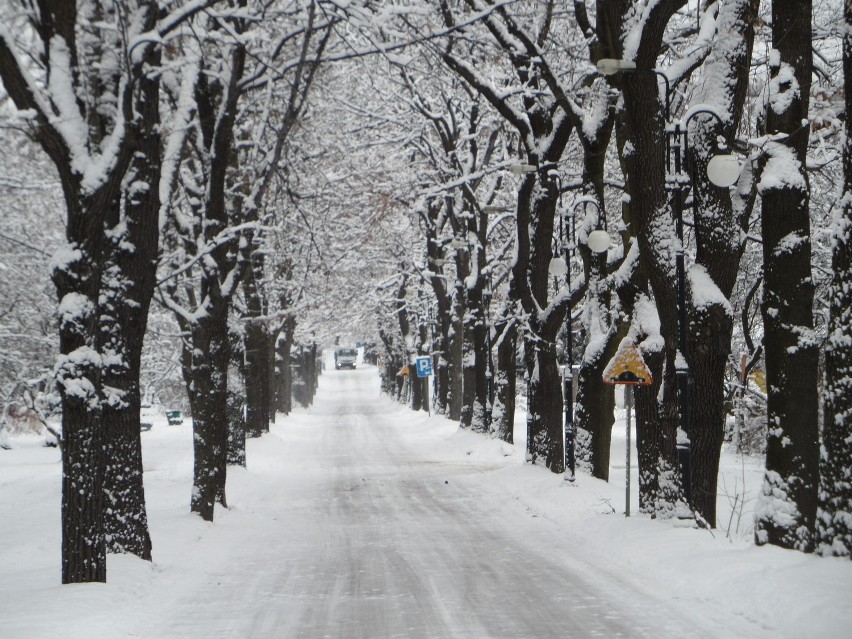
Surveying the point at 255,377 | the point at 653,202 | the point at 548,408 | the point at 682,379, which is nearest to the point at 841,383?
the point at 682,379

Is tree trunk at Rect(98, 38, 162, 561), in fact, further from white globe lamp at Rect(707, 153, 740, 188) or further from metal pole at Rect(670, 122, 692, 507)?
metal pole at Rect(670, 122, 692, 507)

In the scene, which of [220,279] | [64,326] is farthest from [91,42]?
[220,279]

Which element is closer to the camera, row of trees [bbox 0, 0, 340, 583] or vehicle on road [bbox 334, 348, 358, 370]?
row of trees [bbox 0, 0, 340, 583]

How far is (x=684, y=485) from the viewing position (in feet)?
41.5

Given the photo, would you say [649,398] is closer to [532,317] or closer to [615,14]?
[615,14]

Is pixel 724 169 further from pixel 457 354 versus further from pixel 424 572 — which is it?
pixel 457 354

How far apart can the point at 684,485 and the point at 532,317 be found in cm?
948

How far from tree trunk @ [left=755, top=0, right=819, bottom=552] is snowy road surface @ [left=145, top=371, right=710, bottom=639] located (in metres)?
1.90

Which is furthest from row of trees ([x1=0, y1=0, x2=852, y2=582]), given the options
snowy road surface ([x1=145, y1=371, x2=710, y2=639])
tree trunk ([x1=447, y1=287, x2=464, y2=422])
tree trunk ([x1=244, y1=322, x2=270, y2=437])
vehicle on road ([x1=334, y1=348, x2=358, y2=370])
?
vehicle on road ([x1=334, y1=348, x2=358, y2=370])

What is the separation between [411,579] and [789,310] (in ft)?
16.9

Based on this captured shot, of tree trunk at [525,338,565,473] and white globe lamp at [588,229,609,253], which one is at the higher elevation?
white globe lamp at [588,229,609,253]

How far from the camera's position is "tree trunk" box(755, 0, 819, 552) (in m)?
10.5

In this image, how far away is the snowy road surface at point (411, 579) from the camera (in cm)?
882

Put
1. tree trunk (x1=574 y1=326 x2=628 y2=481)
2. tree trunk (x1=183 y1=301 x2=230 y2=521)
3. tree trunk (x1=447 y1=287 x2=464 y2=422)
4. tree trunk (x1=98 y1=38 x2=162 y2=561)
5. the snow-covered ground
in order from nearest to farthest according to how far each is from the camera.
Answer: the snow-covered ground
tree trunk (x1=98 y1=38 x2=162 y2=561)
tree trunk (x1=183 y1=301 x2=230 y2=521)
tree trunk (x1=574 y1=326 x2=628 y2=481)
tree trunk (x1=447 y1=287 x2=464 y2=422)
